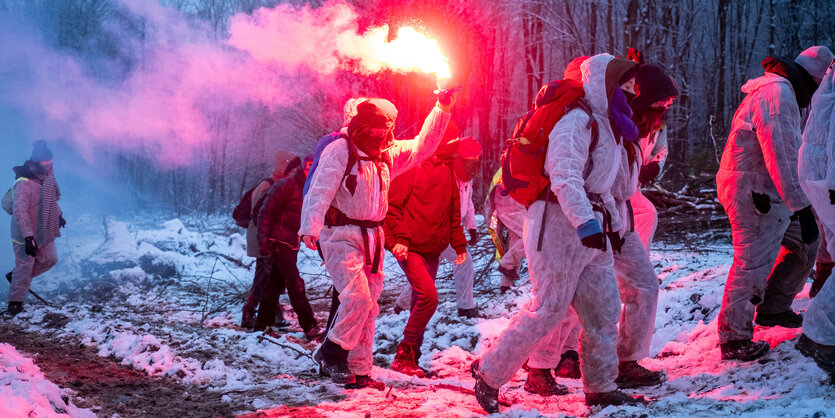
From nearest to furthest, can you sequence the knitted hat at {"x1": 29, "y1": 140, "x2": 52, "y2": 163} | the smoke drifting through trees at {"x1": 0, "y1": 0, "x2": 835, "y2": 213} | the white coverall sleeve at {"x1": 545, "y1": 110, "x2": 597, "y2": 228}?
the white coverall sleeve at {"x1": 545, "y1": 110, "x2": 597, "y2": 228}, the knitted hat at {"x1": 29, "y1": 140, "x2": 52, "y2": 163}, the smoke drifting through trees at {"x1": 0, "y1": 0, "x2": 835, "y2": 213}

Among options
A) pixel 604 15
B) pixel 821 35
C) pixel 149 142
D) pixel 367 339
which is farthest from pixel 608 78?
pixel 149 142

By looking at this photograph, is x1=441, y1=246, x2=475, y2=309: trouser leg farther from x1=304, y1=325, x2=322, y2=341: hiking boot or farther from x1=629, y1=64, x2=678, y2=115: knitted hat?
x1=629, y1=64, x2=678, y2=115: knitted hat

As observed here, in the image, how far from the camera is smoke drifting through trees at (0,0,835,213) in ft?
44.3

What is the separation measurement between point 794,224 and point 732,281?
0.64 m

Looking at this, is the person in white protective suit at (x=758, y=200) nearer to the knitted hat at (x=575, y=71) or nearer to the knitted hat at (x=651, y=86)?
the knitted hat at (x=651, y=86)

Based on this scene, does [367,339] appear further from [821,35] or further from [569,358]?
[821,35]

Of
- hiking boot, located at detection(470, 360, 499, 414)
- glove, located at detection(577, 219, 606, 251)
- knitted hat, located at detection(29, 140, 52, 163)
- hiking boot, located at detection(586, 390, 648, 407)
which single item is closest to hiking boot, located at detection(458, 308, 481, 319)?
hiking boot, located at detection(470, 360, 499, 414)

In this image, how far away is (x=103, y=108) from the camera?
35.2m

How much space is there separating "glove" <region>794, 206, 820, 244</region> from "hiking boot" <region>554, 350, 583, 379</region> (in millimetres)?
1851

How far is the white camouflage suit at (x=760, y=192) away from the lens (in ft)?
14.5

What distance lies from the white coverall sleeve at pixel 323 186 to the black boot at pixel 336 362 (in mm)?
934

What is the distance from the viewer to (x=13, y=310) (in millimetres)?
9133

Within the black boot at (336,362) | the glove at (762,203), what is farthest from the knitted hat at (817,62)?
the black boot at (336,362)

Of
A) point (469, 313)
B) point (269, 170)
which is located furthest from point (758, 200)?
point (269, 170)
